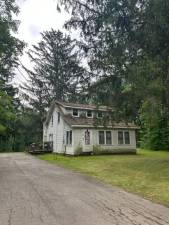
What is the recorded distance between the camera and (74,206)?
771cm

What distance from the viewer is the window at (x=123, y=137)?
103ft

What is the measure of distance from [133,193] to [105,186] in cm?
166

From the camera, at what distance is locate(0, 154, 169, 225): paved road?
248 inches

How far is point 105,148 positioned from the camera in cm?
3028

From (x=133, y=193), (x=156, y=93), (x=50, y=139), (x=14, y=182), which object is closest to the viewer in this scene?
(x=133, y=193)

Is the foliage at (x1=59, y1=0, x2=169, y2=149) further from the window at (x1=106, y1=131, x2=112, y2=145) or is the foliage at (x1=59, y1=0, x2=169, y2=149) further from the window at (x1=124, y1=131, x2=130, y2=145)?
the window at (x1=124, y1=131, x2=130, y2=145)

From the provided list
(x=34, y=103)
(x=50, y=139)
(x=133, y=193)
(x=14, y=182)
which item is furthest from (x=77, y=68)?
(x=34, y=103)

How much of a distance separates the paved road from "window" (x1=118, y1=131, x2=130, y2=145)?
20281 mm

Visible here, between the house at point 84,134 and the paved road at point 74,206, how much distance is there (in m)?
17.6

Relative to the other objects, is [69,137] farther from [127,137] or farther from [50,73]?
[50,73]

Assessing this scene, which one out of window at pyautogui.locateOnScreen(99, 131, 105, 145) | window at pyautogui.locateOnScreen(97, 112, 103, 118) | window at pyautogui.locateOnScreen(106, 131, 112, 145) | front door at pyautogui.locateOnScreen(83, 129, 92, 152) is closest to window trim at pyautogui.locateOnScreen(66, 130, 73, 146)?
front door at pyautogui.locateOnScreen(83, 129, 92, 152)

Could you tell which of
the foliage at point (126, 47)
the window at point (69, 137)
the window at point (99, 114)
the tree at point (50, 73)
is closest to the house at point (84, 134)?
the window at point (69, 137)

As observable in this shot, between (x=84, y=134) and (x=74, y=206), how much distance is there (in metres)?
21.6

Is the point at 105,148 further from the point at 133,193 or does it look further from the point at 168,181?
the point at 133,193
